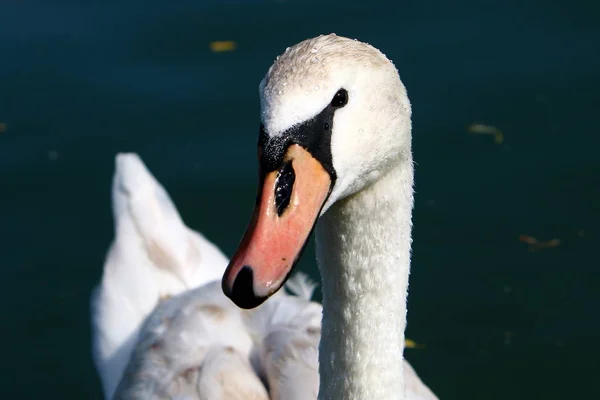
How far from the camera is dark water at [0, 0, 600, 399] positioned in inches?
241

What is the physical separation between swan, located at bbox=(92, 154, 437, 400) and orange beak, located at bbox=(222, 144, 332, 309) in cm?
176

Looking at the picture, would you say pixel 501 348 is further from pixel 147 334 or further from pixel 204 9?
pixel 204 9

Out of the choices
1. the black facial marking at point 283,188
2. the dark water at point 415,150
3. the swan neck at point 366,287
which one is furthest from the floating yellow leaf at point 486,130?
the black facial marking at point 283,188

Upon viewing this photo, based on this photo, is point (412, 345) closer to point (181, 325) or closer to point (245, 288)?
point (181, 325)

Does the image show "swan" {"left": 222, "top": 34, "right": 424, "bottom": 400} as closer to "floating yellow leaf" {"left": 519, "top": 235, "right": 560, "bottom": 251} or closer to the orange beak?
the orange beak

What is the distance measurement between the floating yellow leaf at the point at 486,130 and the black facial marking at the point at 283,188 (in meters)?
4.57

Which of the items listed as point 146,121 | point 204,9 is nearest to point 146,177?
point 146,121

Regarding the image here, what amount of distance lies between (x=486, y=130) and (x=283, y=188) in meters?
4.65

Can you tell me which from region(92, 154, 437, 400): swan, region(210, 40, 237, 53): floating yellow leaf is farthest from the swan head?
region(210, 40, 237, 53): floating yellow leaf

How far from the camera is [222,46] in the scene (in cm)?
788

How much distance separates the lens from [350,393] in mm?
3615

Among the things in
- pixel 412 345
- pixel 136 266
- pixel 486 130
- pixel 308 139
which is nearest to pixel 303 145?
pixel 308 139

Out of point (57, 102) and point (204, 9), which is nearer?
point (57, 102)

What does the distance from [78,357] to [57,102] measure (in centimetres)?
225
